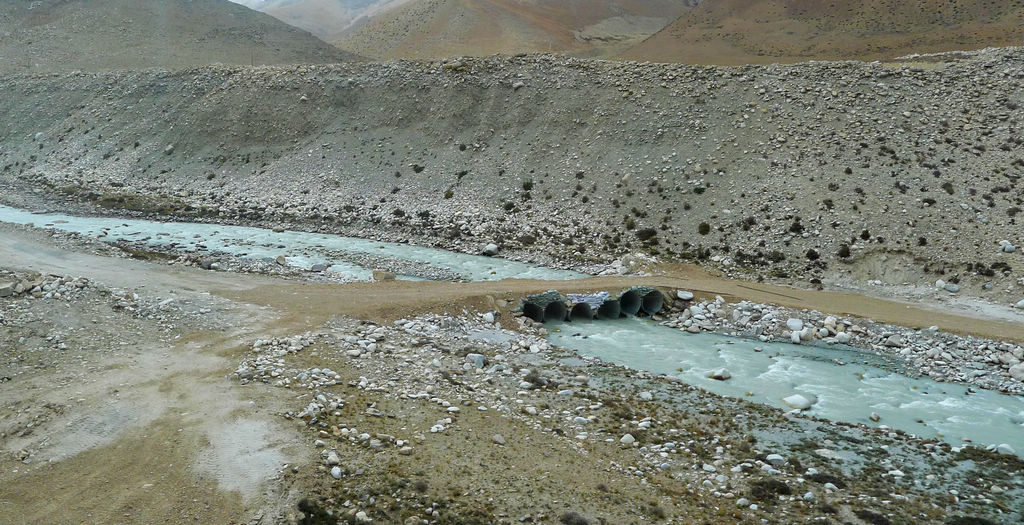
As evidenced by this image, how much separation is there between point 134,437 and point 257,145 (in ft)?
127

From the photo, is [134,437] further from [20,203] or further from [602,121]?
[20,203]

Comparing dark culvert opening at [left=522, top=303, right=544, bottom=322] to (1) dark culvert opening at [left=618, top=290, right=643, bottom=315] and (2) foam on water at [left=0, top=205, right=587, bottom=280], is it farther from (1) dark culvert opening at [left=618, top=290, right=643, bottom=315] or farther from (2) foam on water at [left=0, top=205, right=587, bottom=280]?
(2) foam on water at [left=0, top=205, right=587, bottom=280]

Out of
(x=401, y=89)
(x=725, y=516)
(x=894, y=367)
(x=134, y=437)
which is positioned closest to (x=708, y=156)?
(x=894, y=367)

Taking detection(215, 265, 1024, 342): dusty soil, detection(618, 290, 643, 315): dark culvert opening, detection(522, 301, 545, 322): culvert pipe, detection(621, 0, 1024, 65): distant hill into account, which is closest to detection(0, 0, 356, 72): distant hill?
detection(621, 0, 1024, 65): distant hill

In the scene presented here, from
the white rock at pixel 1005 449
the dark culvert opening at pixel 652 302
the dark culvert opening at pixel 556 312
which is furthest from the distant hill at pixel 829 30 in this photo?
the white rock at pixel 1005 449

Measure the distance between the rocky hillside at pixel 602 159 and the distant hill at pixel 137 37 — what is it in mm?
27122

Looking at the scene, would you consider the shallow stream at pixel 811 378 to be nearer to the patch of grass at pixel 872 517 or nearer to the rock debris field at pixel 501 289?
the rock debris field at pixel 501 289

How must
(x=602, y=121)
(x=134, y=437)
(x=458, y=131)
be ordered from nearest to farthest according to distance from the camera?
(x=134, y=437) → (x=602, y=121) → (x=458, y=131)

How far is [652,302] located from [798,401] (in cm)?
780

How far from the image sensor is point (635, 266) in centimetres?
2962

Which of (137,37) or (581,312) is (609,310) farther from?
(137,37)

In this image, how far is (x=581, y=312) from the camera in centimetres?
2338

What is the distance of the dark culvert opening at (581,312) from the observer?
23.2 m

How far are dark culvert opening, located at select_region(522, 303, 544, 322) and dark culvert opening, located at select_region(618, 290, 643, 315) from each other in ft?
9.92
